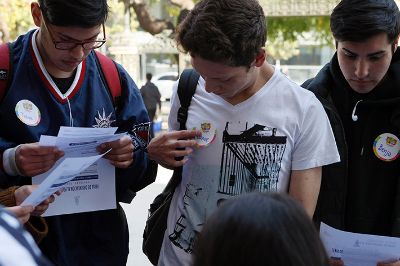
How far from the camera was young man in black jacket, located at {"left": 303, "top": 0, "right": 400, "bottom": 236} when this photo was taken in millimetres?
1935

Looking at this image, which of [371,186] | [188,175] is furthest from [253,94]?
[371,186]

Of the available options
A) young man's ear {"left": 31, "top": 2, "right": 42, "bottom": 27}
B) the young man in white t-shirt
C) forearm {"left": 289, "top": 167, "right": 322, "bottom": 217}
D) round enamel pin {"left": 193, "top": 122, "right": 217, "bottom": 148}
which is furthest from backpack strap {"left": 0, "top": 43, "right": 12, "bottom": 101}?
forearm {"left": 289, "top": 167, "right": 322, "bottom": 217}

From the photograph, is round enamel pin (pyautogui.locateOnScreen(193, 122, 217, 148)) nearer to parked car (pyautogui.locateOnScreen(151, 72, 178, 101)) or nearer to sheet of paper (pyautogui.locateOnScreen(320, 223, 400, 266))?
sheet of paper (pyautogui.locateOnScreen(320, 223, 400, 266))

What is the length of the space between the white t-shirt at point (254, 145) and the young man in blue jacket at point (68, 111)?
32 cm

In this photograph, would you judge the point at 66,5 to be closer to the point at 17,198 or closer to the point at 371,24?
Result: the point at 17,198

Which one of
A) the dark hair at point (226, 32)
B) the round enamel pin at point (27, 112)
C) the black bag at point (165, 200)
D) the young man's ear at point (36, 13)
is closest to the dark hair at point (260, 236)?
the dark hair at point (226, 32)

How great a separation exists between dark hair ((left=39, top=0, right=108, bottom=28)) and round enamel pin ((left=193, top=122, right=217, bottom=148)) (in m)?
0.55

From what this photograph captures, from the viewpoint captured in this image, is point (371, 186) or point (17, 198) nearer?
point (17, 198)

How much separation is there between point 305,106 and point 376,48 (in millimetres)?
352

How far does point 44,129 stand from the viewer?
6.40 ft

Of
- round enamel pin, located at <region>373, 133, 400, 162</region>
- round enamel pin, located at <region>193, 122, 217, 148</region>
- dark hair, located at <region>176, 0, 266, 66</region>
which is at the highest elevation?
dark hair, located at <region>176, 0, 266, 66</region>

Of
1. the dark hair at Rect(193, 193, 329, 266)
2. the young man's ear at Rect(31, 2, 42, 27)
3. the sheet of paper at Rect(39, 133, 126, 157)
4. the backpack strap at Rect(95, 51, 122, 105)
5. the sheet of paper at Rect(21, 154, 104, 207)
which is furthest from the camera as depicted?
A: the backpack strap at Rect(95, 51, 122, 105)

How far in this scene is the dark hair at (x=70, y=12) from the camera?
190 centimetres

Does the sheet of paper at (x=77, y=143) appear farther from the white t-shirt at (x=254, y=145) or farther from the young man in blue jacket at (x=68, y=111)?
the white t-shirt at (x=254, y=145)
